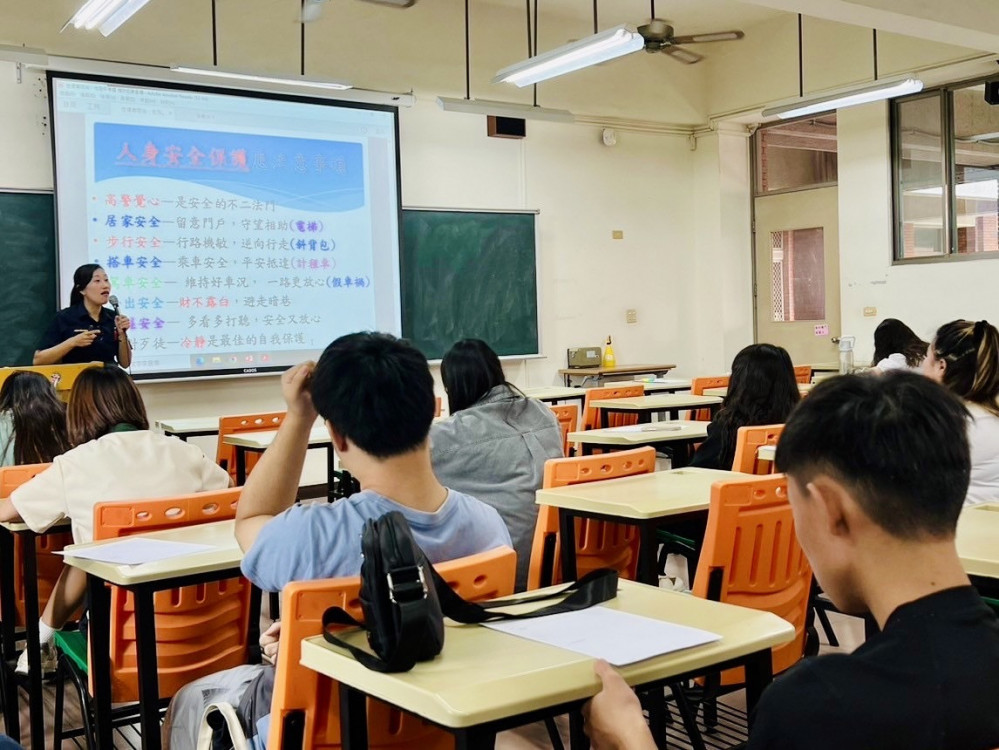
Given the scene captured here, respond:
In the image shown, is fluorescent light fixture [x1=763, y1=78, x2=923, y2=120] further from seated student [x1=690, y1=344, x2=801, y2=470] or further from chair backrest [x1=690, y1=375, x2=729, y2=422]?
seated student [x1=690, y1=344, x2=801, y2=470]

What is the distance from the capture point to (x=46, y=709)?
3256mm

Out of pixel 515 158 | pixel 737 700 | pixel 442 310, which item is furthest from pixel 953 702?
pixel 515 158

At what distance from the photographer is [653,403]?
5426 millimetres

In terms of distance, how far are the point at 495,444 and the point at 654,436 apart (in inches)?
57.1

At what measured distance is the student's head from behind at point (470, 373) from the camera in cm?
302

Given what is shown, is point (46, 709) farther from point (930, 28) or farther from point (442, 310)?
point (930, 28)

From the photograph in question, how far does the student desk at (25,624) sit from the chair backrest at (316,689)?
1.53 meters

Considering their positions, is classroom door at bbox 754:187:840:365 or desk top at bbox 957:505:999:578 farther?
classroom door at bbox 754:187:840:365

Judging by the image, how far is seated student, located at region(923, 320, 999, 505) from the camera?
2.81 m

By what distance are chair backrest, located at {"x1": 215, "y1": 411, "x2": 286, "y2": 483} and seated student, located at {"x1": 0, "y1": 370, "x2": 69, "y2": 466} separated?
4.86 ft

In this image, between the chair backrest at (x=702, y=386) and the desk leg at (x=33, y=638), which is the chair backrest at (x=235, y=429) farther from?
the chair backrest at (x=702, y=386)

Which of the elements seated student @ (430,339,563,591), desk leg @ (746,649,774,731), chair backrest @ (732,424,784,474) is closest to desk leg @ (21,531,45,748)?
seated student @ (430,339,563,591)

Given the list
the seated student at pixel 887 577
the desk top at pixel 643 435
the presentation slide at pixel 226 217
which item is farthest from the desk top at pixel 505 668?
the presentation slide at pixel 226 217

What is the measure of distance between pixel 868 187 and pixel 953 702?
8101 millimetres
